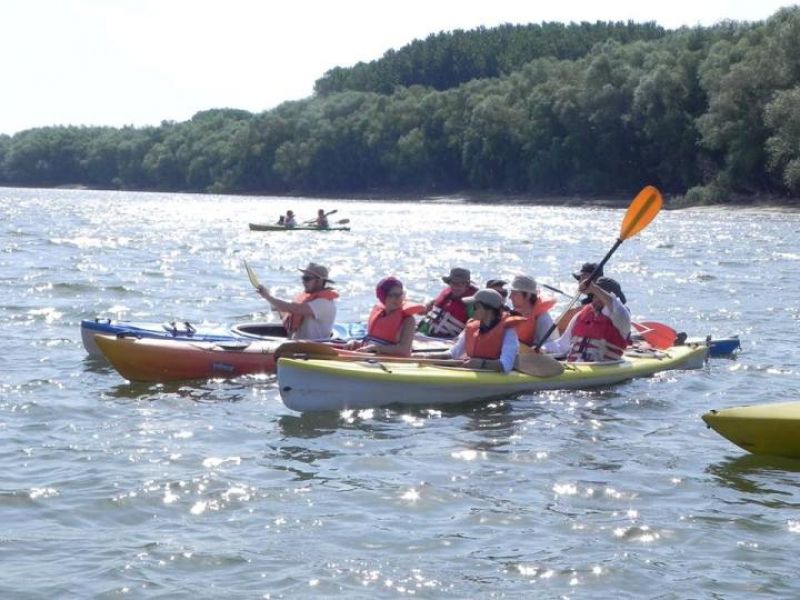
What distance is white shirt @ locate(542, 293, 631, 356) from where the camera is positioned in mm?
9203

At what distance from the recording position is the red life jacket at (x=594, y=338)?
31.3ft

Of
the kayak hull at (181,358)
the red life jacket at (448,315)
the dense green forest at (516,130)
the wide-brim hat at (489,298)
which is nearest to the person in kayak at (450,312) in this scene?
the red life jacket at (448,315)

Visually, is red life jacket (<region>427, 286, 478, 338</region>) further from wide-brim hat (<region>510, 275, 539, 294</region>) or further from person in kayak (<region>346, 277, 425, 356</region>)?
person in kayak (<region>346, 277, 425, 356</region>)

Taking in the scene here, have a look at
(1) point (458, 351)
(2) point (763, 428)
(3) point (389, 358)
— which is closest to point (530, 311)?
(1) point (458, 351)

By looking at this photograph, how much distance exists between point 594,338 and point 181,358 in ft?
10.6

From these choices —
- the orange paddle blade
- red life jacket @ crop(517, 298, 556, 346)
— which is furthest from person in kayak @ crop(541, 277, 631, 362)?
Result: the orange paddle blade

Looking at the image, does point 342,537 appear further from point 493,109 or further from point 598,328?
point 493,109

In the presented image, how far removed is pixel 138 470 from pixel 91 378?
10.6 feet

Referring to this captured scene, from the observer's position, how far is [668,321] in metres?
14.8

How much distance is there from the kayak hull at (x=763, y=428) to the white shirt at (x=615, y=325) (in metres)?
2.26

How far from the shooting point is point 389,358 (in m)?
8.60

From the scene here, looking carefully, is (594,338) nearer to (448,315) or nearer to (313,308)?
(448,315)

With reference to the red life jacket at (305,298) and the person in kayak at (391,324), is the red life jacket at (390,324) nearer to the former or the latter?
the person in kayak at (391,324)

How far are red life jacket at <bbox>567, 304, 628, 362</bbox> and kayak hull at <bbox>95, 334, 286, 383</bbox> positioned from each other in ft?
7.74
